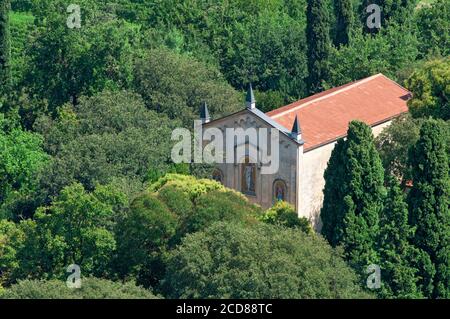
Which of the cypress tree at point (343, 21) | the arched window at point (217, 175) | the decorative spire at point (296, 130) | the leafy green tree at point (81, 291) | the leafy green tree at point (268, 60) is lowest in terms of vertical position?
the leafy green tree at point (81, 291)

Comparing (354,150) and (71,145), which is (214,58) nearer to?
(71,145)

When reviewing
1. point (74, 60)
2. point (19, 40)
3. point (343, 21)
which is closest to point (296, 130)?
point (74, 60)

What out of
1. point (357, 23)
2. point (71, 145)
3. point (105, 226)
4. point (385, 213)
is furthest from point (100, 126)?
point (357, 23)

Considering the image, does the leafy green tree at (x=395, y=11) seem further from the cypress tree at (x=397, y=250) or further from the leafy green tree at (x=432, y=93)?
the cypress tree at (x=397, y=250)

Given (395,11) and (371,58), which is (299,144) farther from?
(395,11)

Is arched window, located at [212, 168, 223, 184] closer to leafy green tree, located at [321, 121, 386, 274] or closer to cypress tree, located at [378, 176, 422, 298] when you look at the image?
leafy green tree, located at [321, 121, 386, 274]
